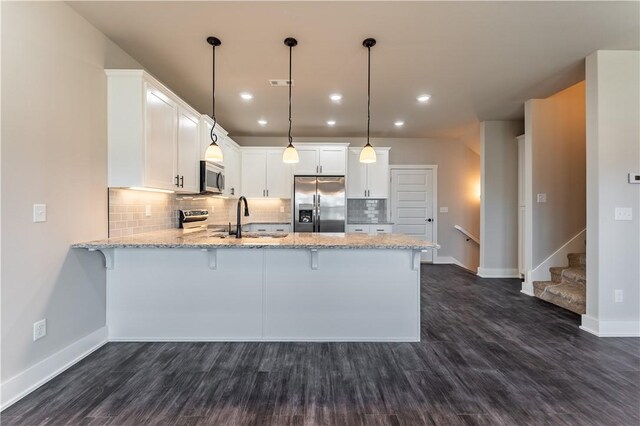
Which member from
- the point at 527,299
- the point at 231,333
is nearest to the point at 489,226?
the point at 527,299

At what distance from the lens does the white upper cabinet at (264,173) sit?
5.54 meters

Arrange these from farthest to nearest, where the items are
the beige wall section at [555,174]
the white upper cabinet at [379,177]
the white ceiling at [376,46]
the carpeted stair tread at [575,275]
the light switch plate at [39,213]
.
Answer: the white upper cabinet at [379,177] → the beige wall section at [555,174] → the carpeted stair tread at [575,275] → the white ceiling at [376,46] → the light switch plate at [39,213]

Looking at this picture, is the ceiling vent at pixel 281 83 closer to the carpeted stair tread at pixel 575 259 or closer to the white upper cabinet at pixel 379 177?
the white upper cabinet at pixel 379 177

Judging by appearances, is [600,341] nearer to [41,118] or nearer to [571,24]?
[571,24]

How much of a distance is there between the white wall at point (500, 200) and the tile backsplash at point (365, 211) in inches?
73.4

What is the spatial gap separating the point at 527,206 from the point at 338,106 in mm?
3046

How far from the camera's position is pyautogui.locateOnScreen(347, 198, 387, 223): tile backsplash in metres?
5.98

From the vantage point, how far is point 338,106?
4.31 metres

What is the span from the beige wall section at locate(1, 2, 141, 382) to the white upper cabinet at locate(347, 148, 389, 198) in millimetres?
4013

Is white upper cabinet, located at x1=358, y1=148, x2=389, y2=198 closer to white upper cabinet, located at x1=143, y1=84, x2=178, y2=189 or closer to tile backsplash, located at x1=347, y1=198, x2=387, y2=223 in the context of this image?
tile backsplash, located at x1=347, y1=198, x2=387, y2=223

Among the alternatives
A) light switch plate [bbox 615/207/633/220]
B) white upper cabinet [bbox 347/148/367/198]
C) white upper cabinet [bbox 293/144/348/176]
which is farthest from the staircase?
white upper cabinet [bbox 293/144/348/176]

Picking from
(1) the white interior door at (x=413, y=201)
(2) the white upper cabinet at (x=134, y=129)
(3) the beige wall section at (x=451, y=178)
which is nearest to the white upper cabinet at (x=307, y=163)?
(3) the beige wall section at (x=451, y=178)

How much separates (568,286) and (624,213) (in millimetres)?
Result: 1202

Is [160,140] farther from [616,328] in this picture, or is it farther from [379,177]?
[616,328]
